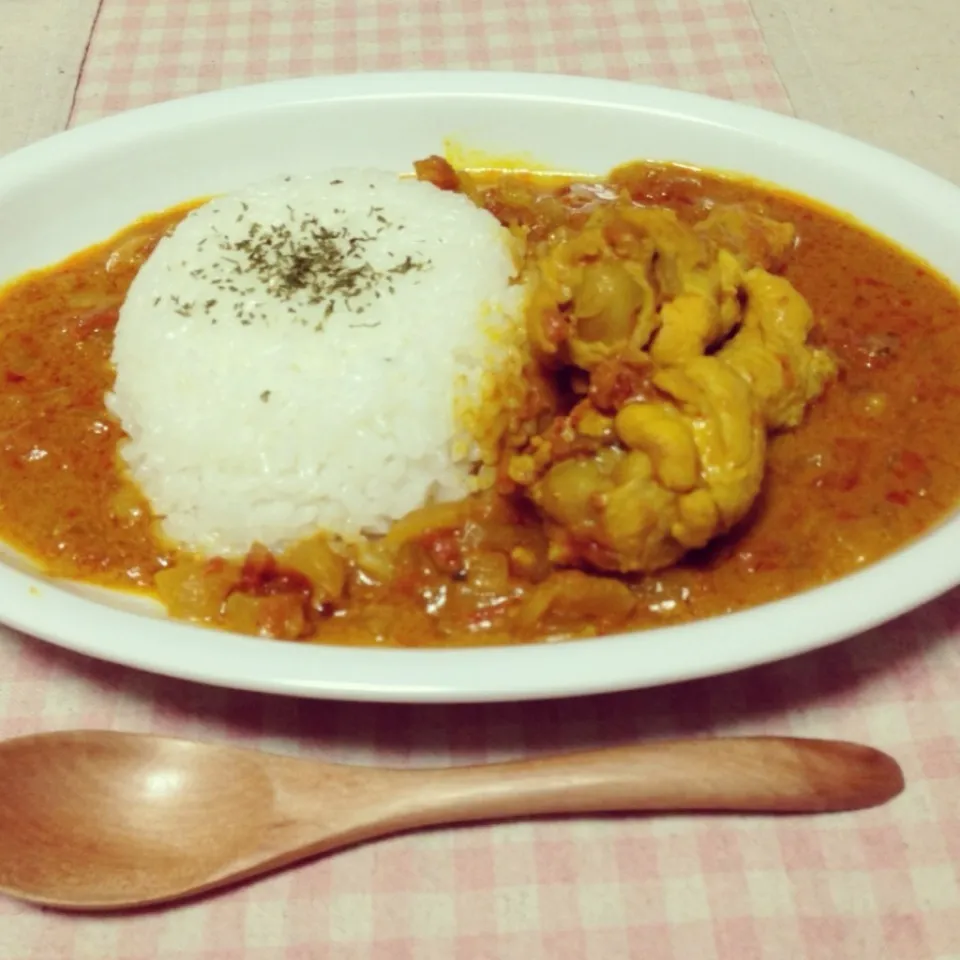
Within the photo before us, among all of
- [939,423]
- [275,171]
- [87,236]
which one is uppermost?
[939,423]

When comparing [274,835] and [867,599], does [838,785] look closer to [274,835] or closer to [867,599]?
[867,599]

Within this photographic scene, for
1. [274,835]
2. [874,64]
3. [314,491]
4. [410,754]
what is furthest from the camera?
[874,64]

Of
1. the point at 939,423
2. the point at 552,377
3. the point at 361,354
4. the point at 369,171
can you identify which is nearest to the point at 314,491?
the point at 361,354

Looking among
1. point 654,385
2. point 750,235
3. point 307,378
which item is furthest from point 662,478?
point 750,235

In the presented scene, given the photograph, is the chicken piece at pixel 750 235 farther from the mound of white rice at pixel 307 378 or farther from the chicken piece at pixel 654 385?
the mound of white rice at pixel 307 378

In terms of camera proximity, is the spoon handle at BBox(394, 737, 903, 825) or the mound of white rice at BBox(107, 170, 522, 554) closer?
the spoon handle at BBox(394, 737, 903, 825)

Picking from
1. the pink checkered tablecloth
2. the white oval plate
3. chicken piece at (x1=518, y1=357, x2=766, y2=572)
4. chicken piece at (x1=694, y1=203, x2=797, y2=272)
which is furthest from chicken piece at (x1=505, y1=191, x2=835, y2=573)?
the white oval plate

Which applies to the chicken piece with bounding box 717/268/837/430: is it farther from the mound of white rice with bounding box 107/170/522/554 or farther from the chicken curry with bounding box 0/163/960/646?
the mound of white rice with bounding box 107/170/522/554
